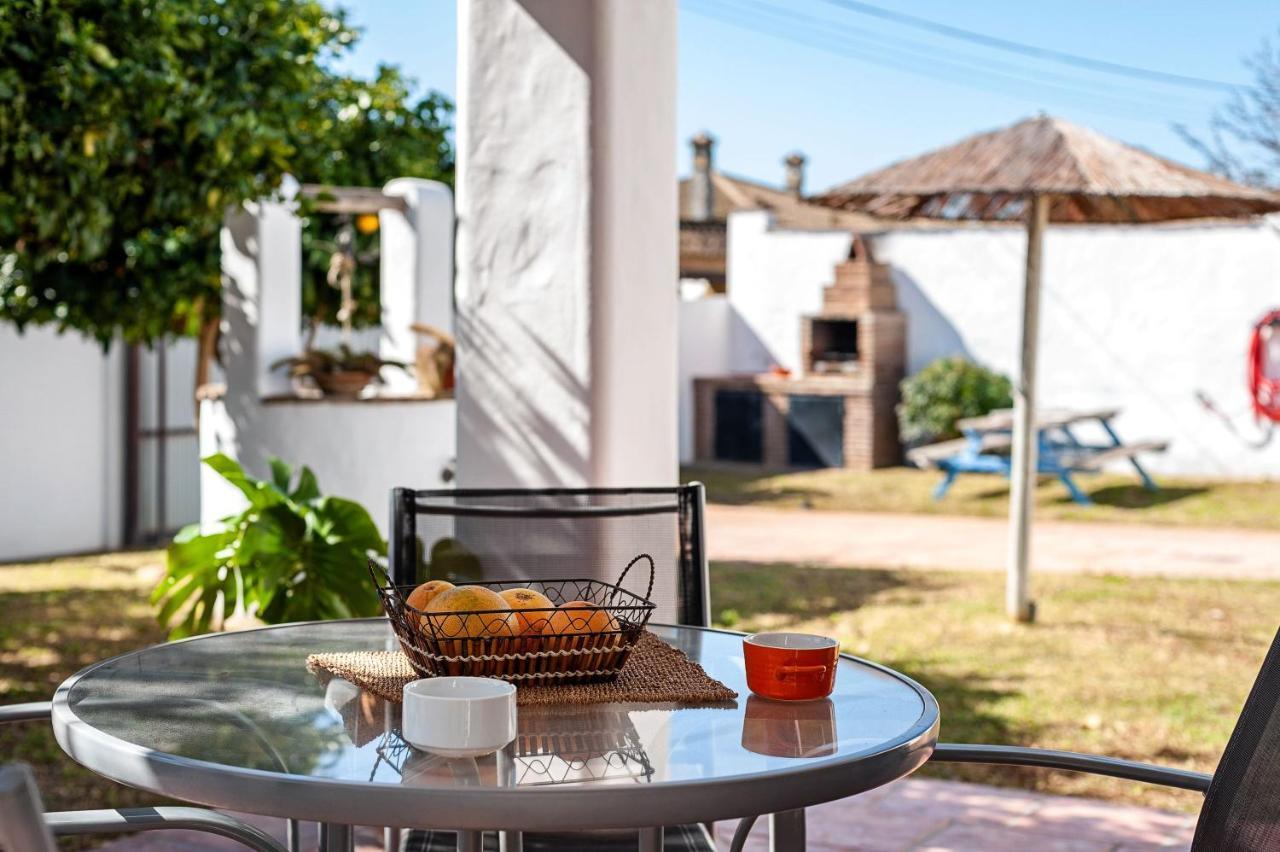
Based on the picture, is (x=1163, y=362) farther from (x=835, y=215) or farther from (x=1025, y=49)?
(x=1025, y=49)

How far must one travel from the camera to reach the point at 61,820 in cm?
130

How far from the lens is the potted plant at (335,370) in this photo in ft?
19.8

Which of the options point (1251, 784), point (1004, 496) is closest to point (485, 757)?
point (1251, 784)

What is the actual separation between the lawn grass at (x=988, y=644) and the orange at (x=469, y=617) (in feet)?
8.79

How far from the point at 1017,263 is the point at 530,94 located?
11.0 meters

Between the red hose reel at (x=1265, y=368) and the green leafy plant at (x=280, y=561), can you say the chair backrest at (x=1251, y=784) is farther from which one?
the red hose reel at (x=1265, y=368)

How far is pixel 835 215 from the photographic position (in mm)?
21750

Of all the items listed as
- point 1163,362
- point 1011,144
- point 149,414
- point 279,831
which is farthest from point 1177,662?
point 1163,362

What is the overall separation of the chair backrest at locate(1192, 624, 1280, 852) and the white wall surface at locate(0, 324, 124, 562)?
8.21 metres

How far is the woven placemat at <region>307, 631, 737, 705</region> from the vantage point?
1473 mm

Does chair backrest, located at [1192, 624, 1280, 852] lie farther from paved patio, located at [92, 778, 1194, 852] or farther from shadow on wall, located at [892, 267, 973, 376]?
shadow on wall, located at [892, 267, 973, 376]

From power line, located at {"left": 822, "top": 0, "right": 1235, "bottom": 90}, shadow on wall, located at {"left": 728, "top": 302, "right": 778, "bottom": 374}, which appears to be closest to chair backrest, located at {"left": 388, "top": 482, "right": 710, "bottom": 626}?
shadow on wall, located at {"left": 728, "top": 302, "right": 778, "bottom": 374}

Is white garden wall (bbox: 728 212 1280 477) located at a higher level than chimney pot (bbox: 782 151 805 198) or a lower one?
lower

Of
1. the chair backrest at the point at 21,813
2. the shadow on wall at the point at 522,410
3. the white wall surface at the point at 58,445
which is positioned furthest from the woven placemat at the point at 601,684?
the white wall surface at the point at 58,445
